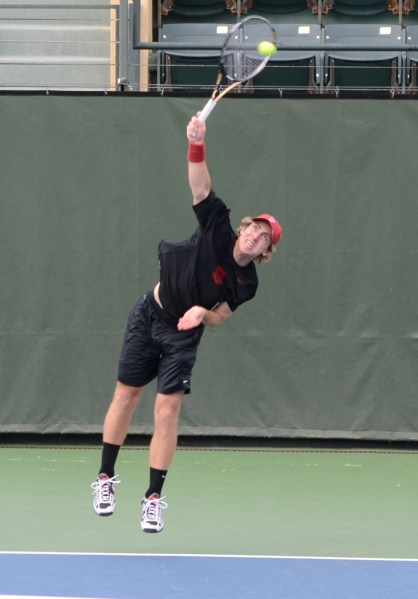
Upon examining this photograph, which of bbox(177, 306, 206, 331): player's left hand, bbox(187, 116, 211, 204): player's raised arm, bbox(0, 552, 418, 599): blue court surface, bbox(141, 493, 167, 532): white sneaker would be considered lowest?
bbox(0, 552, 418, 599): blue court surface

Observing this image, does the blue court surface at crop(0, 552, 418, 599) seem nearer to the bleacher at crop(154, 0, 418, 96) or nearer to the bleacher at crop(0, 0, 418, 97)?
the bleacher at crop(154, 0, 418, 96)

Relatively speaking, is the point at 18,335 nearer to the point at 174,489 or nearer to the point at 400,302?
the point at 174,489

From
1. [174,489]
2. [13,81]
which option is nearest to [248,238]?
[174,489]

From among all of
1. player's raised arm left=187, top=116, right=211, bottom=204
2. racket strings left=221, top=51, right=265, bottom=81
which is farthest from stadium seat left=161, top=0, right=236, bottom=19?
player's raised arm left=187, top=116, right=211, bottom=204

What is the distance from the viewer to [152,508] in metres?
5.75

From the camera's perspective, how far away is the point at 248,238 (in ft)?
18.7

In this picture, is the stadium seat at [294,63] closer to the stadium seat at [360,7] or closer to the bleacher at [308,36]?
the bleacher at [308,36]

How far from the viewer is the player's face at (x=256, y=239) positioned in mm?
5680

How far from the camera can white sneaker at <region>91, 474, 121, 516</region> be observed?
5.86 meters

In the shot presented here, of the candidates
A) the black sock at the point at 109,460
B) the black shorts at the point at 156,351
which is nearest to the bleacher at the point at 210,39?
the black shorts at the point at 156,351

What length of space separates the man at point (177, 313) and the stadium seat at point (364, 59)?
218 inches

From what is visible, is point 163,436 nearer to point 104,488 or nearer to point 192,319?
point 104,488

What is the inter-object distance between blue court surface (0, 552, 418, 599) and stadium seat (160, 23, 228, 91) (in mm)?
5969

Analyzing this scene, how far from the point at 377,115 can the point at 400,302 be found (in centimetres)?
138
